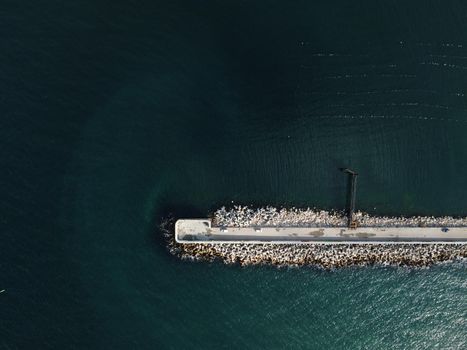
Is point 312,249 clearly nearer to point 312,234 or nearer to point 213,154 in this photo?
point 312,234

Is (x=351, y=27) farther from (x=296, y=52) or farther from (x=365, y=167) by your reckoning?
(x=365, y=167)

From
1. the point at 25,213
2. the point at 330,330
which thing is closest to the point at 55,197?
the point at 25,213

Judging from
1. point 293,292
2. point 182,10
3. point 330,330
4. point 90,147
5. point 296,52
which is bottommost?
point 330,330

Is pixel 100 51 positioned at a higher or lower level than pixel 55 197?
higher

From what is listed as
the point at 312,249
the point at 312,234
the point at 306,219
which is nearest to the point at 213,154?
the point at 306,219

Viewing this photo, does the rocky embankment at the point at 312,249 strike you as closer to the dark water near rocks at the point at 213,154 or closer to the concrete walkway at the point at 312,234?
the concrete walkway at the point at 312,234

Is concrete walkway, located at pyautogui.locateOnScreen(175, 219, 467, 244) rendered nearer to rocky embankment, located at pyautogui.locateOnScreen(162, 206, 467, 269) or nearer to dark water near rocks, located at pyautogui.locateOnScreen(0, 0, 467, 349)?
rocky embankment, located at pyautogui.locateOnScreen(162, 206, 467, 269)

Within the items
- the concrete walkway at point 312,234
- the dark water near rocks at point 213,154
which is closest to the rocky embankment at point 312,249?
the concrete walkway at point 312,234
